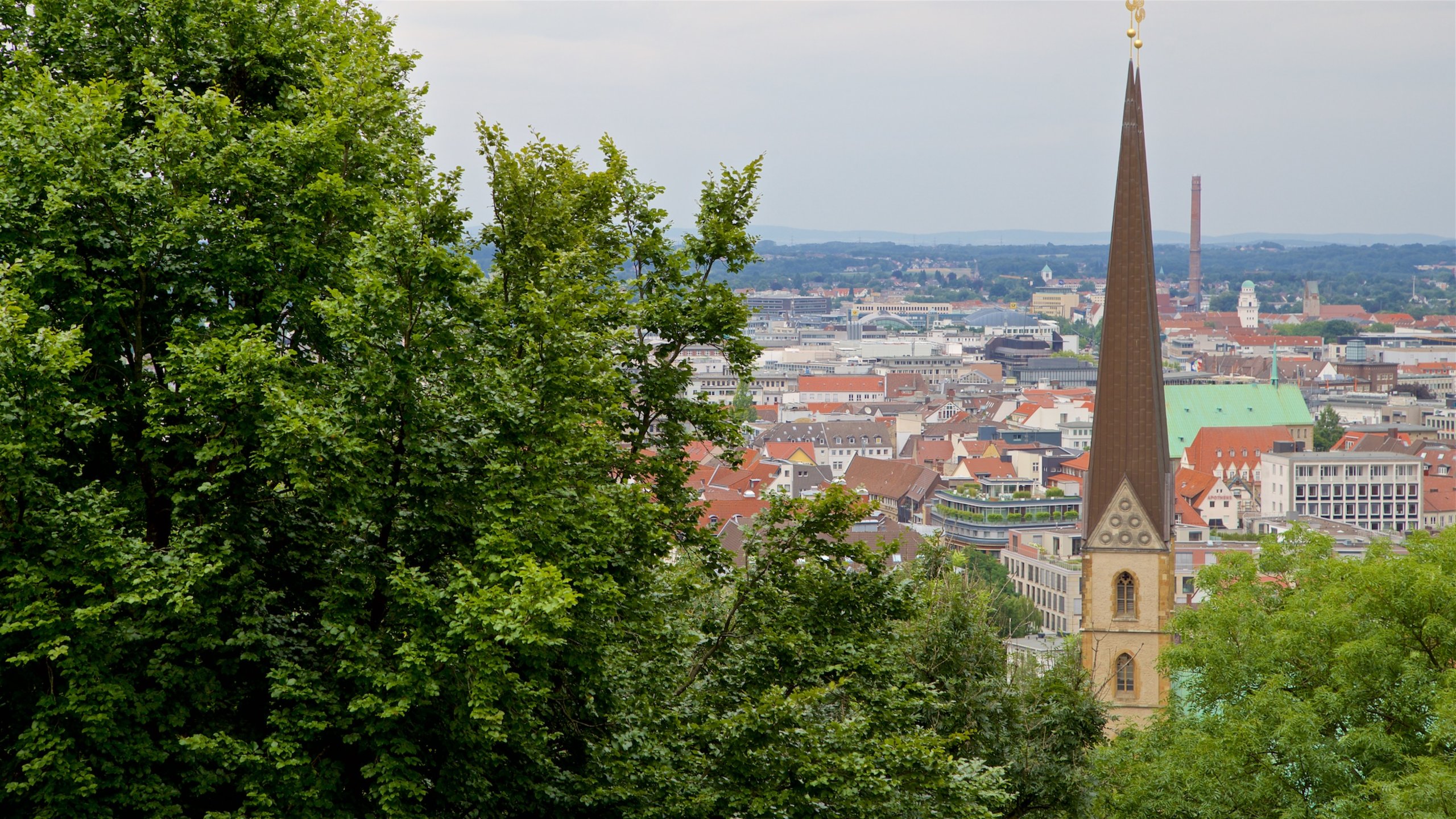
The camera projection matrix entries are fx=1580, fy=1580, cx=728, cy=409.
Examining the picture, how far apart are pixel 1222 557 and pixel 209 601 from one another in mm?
19335

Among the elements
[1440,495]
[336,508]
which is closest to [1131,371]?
[336,508]

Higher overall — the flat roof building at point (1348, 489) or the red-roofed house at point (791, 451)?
the red-roofed house at point (791, 451)

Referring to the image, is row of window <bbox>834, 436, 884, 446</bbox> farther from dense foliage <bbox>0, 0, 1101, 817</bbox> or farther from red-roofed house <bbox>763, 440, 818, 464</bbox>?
dense foliage <bbox>0, 0, 1101, 817</bbox>

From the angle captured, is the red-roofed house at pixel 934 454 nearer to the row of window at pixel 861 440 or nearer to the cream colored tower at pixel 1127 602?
the row of window at pixel 861 440

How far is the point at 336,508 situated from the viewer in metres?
13.1

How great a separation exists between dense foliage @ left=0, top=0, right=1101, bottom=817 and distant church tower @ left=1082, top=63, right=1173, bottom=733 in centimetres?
2440

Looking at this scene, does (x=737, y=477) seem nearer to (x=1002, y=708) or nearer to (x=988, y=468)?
(x=988, y=468)

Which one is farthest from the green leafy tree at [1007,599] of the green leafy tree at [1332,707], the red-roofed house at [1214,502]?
the green leafy tree at [1332,707]

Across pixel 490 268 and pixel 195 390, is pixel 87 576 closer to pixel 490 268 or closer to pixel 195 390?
pixel 195 390

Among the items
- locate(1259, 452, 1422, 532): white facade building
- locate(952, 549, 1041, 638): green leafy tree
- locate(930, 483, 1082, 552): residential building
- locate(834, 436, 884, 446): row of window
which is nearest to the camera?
locate(952, 549, 1041, 638): green leafy tree

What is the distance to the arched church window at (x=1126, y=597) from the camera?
40406mm

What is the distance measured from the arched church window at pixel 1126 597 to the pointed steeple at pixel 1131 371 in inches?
55.9

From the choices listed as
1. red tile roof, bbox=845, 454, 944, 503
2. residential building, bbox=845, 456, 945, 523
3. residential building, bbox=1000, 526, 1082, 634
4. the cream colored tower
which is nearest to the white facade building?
red tile roof, bbox=845, 454, 944, 503

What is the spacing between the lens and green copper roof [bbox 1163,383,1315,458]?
157000mm
